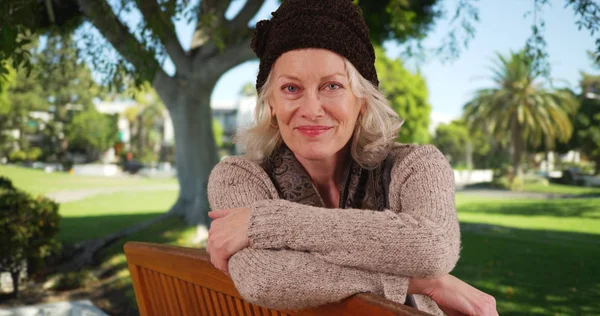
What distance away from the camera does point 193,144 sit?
9.30 meters

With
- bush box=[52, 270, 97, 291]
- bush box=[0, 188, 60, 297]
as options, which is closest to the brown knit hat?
bush box=[0, 188, 60, 297]

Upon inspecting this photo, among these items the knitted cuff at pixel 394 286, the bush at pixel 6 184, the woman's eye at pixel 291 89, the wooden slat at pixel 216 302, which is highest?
the woman's eye at pixel 291 89

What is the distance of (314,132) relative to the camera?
1770mm

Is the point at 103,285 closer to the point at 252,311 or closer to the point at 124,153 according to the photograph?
the point at 252,311

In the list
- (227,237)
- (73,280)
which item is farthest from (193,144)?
(227,237)

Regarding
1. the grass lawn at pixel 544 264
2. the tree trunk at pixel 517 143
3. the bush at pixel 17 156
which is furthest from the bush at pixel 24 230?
the bush at pixel 17 156

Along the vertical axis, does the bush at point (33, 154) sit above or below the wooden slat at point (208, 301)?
below

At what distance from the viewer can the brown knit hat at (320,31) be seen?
1687mm

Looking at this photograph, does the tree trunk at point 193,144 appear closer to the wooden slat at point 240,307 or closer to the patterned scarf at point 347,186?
Result: the patterned scarf at point 347,186

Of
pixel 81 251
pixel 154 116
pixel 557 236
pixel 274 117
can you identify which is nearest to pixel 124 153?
pixel 154 116

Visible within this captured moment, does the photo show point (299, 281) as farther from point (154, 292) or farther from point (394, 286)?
point (154, 292)

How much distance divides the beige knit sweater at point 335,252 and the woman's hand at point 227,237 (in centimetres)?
3

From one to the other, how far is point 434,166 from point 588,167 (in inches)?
272

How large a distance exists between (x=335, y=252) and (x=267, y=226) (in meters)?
0.20
